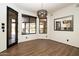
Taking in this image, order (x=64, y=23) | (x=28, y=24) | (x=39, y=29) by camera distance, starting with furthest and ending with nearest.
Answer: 1. (x=39, y=29)
2. (x=28, y=24)
3. (x=64, y=23)

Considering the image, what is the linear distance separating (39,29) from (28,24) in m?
1.21

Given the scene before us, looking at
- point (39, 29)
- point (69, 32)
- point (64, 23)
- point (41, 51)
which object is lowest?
point (41, 51)

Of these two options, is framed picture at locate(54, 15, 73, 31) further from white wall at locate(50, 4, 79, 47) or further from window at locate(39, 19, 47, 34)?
window at locate(39, 19, 47, 34)

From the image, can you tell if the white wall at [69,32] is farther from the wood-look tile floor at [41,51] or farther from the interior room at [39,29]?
the wood-look tile floor at [41,51]

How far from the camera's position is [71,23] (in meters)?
5.32

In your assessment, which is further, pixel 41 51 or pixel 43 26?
pixel 43 26

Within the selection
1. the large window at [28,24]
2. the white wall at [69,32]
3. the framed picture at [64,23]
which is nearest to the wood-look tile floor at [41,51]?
the white wall at [69,32]

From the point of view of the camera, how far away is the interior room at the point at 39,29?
409cm

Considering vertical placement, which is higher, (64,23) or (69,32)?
(64,23)

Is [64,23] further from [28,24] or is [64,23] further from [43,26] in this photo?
[28,24]

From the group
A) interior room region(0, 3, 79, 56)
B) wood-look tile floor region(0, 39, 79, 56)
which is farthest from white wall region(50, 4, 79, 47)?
wood-look tile floor region(0, 39, 79, 56)

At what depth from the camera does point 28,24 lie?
748 cm

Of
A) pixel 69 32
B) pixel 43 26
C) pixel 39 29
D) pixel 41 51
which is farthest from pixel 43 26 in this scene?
pixel 41 51

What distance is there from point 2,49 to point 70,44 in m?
3.68
